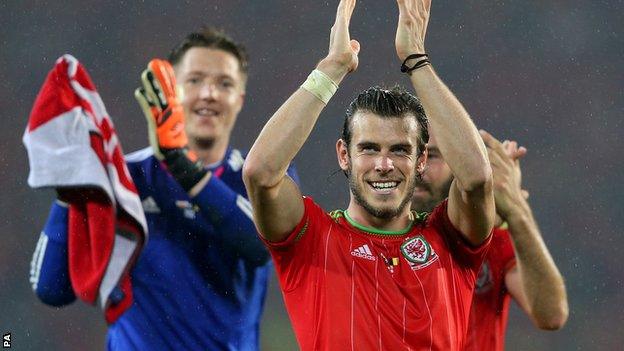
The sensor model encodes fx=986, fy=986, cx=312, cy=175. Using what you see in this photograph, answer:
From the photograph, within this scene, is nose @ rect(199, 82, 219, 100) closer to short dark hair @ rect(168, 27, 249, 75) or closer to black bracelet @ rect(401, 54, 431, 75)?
short dark hair @ rect(168, 27, 249, 75)

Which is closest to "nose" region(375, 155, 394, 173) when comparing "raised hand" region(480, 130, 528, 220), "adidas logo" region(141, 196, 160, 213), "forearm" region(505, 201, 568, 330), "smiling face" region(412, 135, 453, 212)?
"raised hand" region(480, 130, 528, 220)

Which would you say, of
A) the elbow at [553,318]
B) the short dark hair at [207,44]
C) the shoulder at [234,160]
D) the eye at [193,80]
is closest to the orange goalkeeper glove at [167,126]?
the shoulder at [234,160]

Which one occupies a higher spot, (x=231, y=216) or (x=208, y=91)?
(x=208, y=91)

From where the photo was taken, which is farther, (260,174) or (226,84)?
(226,84)

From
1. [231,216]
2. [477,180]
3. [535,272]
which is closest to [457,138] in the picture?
[477,180]

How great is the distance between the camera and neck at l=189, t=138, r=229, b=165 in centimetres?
430

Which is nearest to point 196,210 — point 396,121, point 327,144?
point 396,121

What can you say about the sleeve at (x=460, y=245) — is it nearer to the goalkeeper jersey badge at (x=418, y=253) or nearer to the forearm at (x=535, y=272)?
the goalkeeper jersey badge at (x=418, y=253)

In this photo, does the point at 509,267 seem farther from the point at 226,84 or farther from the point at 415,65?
the point at 226,84

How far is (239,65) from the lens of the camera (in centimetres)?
459

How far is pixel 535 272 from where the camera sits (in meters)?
3.37

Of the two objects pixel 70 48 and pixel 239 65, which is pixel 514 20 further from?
pixel 239 65

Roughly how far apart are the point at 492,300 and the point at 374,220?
940mm

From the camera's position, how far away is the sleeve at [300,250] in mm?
2703
